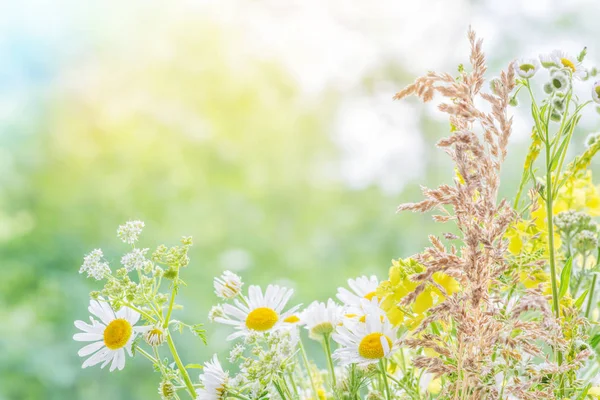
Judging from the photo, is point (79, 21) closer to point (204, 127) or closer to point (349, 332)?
point (204, 127)

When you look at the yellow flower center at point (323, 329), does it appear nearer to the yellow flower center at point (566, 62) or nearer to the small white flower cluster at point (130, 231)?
the small white flower cluster at point (130, 231)

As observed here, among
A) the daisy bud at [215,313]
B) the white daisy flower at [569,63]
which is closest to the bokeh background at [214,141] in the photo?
the daisy bud at [215,313]

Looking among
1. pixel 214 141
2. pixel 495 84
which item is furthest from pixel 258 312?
pixel 214 141

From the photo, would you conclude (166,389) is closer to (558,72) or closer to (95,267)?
(95,267)

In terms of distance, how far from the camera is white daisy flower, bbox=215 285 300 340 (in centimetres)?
48

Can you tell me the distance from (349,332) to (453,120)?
179 millimetres

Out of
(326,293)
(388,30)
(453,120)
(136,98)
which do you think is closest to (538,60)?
(453,120)

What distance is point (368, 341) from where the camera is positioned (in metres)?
0.43

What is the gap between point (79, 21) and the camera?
114 inches

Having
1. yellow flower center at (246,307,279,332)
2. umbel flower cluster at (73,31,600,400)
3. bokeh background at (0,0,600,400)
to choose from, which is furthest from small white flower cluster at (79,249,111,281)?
bokeh background at (0,0,600,400)

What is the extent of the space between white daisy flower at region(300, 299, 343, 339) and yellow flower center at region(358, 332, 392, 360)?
6cm

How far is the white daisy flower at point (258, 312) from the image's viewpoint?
481mm

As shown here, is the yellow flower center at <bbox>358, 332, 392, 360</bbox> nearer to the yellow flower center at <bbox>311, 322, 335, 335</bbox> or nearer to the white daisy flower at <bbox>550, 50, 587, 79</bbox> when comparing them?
the yellow flower center at <bbox>311, 322, 335, 335</bbox>

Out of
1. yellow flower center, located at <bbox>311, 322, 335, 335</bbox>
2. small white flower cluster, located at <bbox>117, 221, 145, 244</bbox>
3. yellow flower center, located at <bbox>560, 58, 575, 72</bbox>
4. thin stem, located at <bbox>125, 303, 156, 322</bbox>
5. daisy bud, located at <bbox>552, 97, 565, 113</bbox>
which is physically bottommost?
yellow flower center, located at <bbox>311, 322, 335, 335</bbox>
